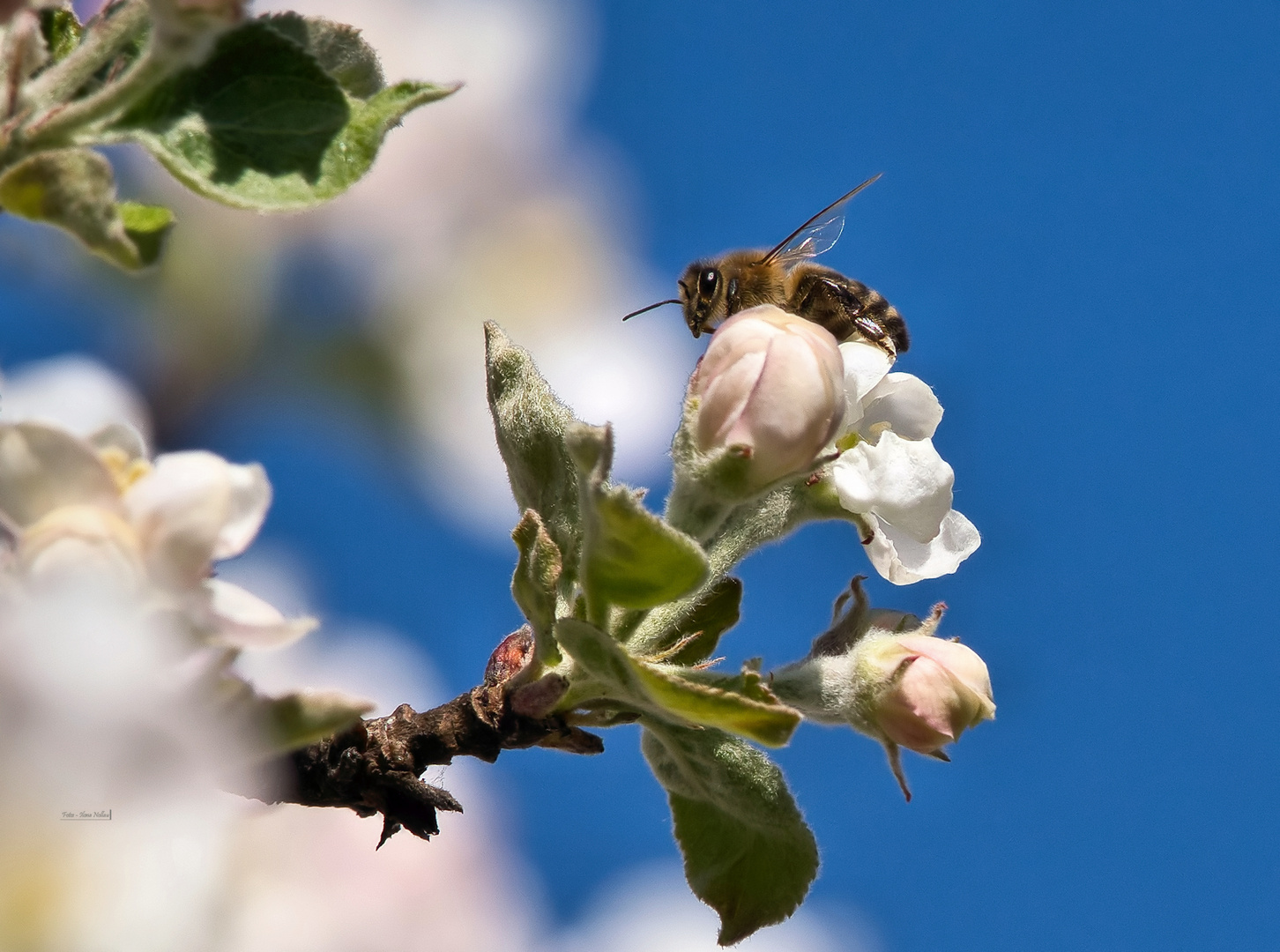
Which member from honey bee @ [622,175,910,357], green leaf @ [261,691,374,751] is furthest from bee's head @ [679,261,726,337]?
green leaf @ [261,691,374,751]

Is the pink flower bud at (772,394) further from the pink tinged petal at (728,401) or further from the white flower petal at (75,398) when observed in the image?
the white flower petal at (75,398)

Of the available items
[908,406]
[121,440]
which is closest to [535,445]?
[908,406]

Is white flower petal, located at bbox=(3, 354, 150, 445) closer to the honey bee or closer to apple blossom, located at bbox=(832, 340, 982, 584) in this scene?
apple blossom, located at bbox=(832, 340, 982, 584)

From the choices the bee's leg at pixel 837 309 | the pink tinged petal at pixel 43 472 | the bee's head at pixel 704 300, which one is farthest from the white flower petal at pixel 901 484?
the bee's head at pixel 704 300

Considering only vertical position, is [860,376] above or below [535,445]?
above

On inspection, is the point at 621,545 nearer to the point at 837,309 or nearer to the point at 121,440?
the point at 121,440

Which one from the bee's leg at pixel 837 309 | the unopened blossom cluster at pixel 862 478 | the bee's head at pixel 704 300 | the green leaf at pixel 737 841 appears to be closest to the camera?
the unopened blossom cluster at pixel 862 478

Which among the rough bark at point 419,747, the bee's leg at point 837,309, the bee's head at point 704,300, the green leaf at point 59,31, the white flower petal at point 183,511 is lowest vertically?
the rough bark at point 419,747
